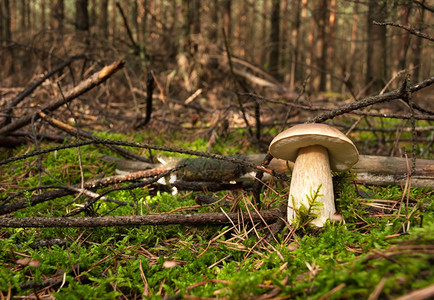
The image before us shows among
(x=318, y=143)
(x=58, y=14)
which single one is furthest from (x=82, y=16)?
(x=318, y=143)

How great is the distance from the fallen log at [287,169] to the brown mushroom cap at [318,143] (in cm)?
26

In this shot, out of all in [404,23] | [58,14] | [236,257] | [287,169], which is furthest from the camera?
[58,14]

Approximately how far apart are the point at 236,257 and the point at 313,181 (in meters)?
0.66

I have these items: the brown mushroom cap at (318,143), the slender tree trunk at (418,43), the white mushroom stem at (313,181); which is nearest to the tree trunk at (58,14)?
the brown mushroom cap at (318,143)

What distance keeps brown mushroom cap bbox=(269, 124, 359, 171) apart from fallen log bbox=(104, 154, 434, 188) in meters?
0.26

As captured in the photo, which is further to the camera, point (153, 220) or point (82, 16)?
point (82, 16)

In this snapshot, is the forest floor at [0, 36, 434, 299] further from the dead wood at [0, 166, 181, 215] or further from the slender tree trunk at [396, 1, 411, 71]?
the slender tree trunk at [396, 1, 411, 71]

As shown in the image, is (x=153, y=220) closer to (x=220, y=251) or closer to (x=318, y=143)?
(x=220, y=251)

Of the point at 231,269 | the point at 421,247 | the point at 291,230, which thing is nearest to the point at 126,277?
the point at 231,269

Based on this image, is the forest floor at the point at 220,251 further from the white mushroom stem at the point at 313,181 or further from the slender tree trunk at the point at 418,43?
the slender tree trunk at the point at 418,43

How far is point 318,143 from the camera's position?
1693 millimetres

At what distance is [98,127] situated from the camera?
4.92 meters

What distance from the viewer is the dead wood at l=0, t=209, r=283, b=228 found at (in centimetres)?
164

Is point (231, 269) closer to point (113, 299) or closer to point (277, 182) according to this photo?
point (113, 299)
